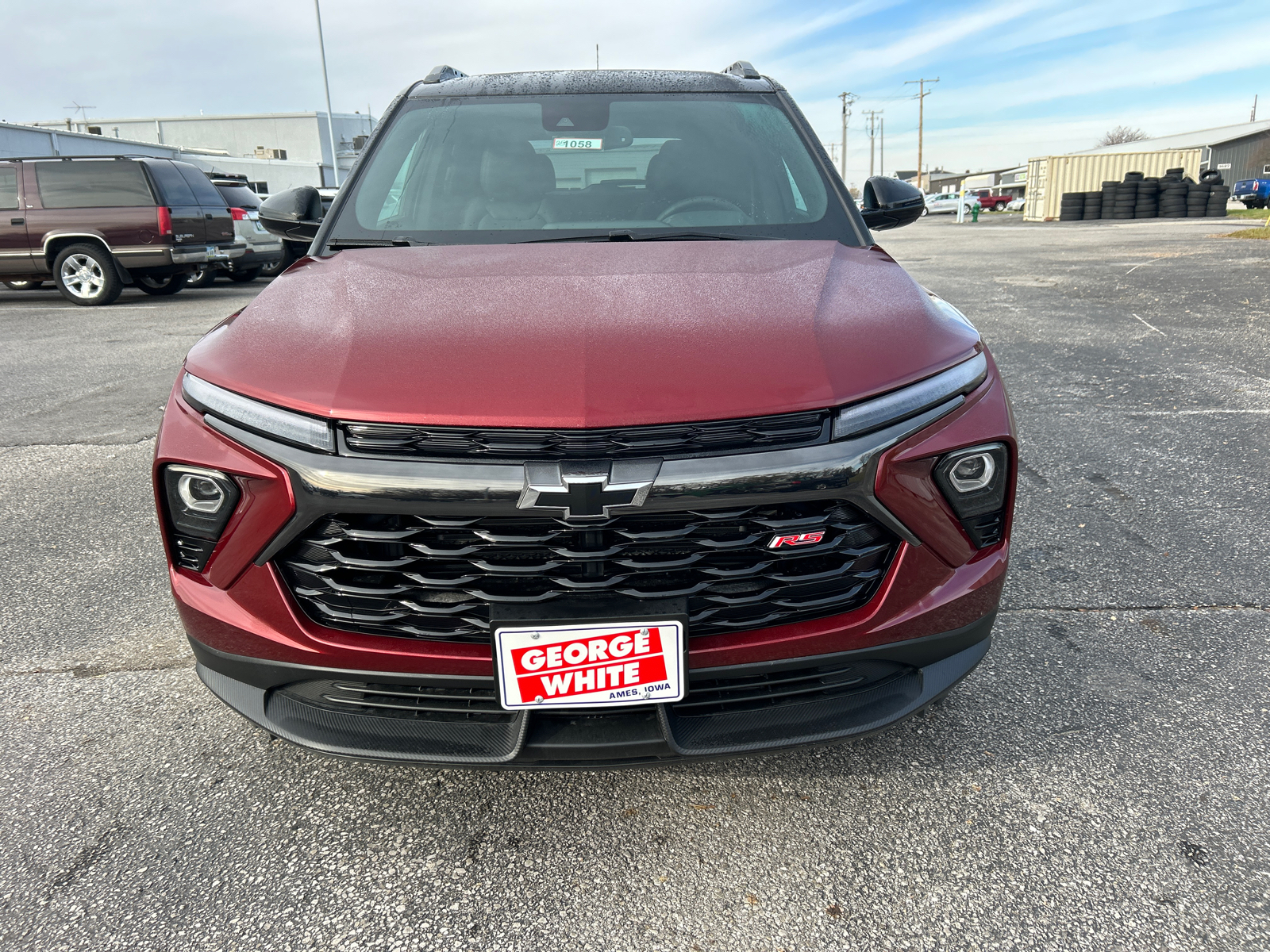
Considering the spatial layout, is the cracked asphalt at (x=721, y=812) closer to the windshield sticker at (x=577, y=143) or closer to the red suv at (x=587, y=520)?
the red suv at (x=587, y=520)

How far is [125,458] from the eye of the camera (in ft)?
15.1

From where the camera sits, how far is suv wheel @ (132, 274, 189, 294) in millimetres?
12547

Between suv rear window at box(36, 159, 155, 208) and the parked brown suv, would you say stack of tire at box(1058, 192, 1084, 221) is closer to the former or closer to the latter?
the parked brown suv

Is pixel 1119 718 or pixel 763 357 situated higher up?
pixel 763 357

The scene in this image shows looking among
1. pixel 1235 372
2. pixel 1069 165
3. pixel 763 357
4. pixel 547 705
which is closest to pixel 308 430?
pixel 547 705

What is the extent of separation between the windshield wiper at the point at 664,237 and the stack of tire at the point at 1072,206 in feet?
120

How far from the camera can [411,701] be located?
1.67 metres

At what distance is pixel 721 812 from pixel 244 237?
13.1m

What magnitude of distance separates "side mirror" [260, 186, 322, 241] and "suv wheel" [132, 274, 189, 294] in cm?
1087

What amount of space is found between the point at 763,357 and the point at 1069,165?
137 feet

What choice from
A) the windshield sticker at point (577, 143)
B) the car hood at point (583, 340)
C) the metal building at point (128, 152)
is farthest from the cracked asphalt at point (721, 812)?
the metal building at point (128, 152)

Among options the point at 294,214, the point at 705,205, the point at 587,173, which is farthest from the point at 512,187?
the point at 294,214

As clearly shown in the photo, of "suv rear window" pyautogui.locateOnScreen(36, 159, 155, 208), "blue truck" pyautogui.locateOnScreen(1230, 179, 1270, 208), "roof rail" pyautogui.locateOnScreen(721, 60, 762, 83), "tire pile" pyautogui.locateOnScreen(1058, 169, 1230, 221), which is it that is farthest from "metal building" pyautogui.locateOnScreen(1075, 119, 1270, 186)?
"roof rail" pyautogui.locateOnScreen(721, 60, 762, 83)

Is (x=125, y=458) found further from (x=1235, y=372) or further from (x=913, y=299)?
(x=1235, y=372)
